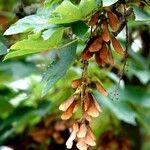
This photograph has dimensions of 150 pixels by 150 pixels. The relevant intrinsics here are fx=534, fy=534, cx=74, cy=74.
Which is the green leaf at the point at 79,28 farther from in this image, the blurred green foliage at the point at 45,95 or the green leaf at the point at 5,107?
the green leaf at the point at 5,107

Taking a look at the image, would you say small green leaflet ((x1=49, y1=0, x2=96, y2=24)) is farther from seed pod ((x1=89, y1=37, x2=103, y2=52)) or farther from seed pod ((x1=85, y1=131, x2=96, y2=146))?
seed pod ((x1=85, y1=131, x2=96, y2=146))

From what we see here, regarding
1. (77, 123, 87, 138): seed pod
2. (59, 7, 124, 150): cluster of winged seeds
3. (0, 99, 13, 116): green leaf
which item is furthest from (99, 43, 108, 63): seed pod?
(0, 99, 13, 116): green leaf

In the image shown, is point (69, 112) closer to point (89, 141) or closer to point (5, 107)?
point (89, 141)

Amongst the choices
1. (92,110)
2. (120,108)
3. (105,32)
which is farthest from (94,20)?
(120,108)

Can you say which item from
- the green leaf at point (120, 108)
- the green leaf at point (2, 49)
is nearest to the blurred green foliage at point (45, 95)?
the green leaf at point (120, 108)

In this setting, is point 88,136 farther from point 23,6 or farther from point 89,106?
point 23,6

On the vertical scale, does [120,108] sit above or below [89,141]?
below

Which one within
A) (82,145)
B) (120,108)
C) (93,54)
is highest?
(93,54)
